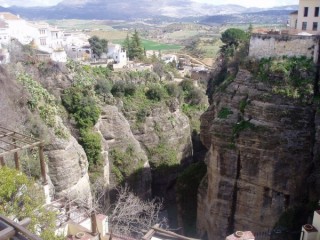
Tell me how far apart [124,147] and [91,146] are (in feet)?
12.3

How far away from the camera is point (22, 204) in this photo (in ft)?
29.5

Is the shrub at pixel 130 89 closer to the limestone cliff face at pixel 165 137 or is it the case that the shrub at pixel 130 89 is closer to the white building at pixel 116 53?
the limestone cliff face at pixel 165 137

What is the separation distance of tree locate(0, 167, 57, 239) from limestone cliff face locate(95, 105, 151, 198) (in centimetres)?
1701

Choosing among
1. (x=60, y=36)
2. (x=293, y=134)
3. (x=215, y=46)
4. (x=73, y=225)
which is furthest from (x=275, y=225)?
(x=215, y=46)

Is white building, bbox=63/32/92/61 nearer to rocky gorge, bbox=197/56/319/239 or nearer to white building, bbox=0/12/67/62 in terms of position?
white building, bbox=0/12/67/62

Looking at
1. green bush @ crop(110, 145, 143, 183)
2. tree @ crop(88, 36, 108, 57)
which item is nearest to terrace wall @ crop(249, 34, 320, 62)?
green bush @ crop(110, 145, 143, 183)

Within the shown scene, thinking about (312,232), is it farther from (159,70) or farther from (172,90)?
(159,70)

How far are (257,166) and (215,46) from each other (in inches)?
3411

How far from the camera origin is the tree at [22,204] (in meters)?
8.63

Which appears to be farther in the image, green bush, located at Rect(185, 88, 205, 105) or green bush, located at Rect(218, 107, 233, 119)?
green bush, located at Rect(185, 88, 205, 105)

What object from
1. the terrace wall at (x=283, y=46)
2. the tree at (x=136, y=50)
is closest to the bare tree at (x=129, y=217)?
the terrace wall at (x=283, y=46)

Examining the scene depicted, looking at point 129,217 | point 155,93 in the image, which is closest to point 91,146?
point 129,217

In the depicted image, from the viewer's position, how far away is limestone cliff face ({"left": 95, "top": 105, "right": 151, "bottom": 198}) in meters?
26.9

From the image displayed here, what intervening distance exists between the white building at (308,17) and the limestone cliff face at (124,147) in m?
14.3
